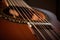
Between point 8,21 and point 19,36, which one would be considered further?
point 8,21

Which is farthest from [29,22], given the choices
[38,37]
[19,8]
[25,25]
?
[19,8]

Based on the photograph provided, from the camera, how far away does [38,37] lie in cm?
59

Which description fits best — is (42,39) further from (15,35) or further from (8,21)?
(8,21)

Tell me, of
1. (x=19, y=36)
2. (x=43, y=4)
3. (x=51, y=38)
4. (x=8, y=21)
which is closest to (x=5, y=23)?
(x=8, y=21)

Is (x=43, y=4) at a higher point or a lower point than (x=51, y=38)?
lower

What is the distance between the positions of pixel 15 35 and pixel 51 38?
170 millimetres

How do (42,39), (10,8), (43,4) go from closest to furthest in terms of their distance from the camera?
1. (42,39)
2. (10,8)
3. (43,4)

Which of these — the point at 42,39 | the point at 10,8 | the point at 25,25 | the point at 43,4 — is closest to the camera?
the point at 42,39

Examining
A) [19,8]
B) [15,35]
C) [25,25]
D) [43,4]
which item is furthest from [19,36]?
[43,4]

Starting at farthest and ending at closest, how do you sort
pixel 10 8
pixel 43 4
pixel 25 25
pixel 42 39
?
pixel 43 4 → pixel 10 8 → pixel 25 25 → pixel 42 39

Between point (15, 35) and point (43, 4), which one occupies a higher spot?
point (15, 35)

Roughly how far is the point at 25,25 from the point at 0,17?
6.2 inches

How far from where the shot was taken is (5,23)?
669mm

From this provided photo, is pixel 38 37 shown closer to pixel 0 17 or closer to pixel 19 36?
pixel 19 36
